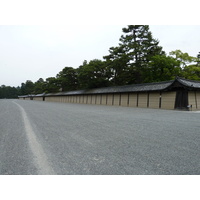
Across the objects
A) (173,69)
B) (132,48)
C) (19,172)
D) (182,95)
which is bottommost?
(19,172)

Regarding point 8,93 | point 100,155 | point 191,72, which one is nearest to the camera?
point 100,155

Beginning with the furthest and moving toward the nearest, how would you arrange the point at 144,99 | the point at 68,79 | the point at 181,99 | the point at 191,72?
1. the point at 68,79
2. the point at 191,72
3. the point at 144,99
4. the point at 181,99

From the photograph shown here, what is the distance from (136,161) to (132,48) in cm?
2296

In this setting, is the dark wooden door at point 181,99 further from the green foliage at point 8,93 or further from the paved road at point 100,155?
the green foliage at point 8,93

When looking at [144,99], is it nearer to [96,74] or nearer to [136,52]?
[136,52]

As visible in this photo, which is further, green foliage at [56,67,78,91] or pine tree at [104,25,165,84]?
green foliage at [56,67,78,91]

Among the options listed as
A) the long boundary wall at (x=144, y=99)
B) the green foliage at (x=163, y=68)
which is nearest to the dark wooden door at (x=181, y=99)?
the long boundary wall at (x=144, y=99)

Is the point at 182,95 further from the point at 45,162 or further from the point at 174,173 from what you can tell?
the point at 45,162

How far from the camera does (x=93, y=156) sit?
290 centimetres

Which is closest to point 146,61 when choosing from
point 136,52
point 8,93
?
point 136,52

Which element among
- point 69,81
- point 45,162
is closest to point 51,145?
point 45,162

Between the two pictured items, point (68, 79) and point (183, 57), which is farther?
point (68, 79)

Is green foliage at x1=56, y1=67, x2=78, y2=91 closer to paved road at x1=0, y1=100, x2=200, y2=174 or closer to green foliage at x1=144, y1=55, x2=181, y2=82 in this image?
green foliage at x1=144, y1=55, x2=181, y2=82

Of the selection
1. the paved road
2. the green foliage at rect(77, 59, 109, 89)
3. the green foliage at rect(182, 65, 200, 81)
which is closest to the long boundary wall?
the green foliage at rect(77, 59, 109, 89)
